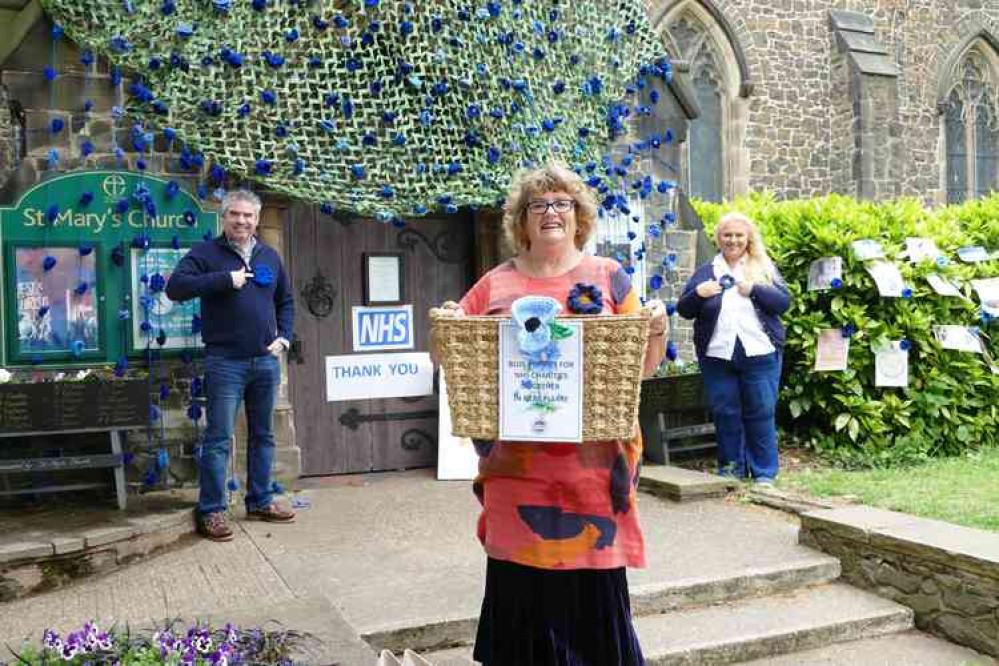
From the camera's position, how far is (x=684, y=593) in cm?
459

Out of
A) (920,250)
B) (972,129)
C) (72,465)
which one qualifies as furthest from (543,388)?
(972,129)

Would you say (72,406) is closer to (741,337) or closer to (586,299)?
Answer: (586,299)

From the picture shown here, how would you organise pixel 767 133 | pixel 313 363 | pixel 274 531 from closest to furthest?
pixel 274 531
pixel 313 363
pixel 767 133

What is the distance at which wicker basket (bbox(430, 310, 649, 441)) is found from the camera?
9.37 ft

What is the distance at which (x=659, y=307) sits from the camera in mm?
2971

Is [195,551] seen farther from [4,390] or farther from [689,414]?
[689,414]

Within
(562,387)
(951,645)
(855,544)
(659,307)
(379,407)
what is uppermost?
(659,307)

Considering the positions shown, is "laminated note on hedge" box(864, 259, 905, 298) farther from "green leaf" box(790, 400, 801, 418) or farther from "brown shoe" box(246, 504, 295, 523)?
"brown shoe" box(246, 504, 295, 523)

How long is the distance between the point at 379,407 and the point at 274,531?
1.94 metres

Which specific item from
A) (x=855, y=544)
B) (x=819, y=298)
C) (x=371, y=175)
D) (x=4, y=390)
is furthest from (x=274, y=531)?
(x=819, y=298)

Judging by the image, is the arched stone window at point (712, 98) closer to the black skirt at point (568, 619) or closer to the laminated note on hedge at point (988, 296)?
the laminated note on hedge at point (988, 296)

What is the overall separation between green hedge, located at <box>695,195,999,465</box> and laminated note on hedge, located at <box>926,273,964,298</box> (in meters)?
0.07

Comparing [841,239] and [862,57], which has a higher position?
[862,57]

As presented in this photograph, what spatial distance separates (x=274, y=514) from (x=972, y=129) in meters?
17.0
